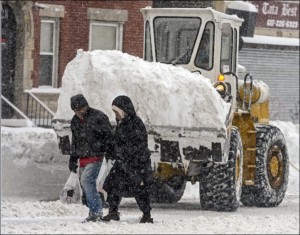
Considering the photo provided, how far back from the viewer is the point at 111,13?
3216cm

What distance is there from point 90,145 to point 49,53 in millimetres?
16498

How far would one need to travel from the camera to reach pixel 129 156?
15234mm

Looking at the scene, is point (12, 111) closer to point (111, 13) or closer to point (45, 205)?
point (111, 13)

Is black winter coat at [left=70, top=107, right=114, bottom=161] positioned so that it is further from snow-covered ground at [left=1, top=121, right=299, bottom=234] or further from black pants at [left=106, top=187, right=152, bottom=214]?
snow-covered ground at [left=1, top=121, right=299, bottom=234]

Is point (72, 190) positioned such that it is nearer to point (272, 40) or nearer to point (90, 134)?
point (90, 134)

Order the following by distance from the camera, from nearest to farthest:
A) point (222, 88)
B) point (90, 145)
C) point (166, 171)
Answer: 1. point (90, 145)
2. point (166, 171)
3. point (222, 88)

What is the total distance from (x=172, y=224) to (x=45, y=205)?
2.64 metres

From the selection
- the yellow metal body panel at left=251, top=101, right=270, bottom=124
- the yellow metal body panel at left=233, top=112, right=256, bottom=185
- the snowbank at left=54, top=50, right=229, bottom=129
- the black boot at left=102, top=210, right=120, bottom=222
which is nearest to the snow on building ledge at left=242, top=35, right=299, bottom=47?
the yellow metal body panel at left=251, top=101, right=270, bottom=124

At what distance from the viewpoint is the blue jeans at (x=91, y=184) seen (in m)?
15.0

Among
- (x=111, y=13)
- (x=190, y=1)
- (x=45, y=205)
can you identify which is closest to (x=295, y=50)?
(x=190, y=1)

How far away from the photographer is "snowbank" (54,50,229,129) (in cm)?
1716

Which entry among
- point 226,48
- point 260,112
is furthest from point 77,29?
point 226,48

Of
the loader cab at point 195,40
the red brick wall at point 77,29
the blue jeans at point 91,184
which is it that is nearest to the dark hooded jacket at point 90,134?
the blue jeans at point 91,184

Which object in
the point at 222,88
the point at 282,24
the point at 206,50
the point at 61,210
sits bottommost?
the point at 61,210
